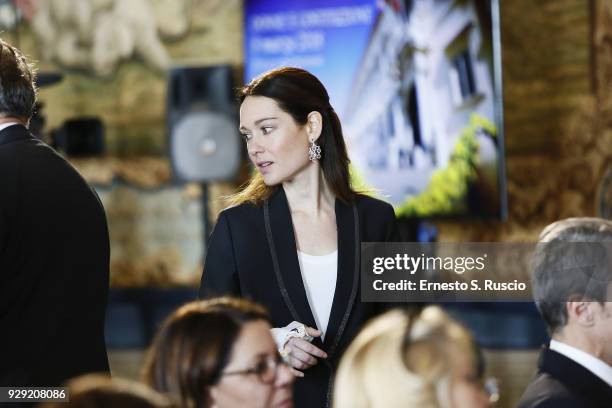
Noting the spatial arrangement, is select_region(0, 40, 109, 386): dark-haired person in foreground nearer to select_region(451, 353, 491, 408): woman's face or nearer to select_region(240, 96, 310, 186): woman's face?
select_region(240, 96, 310, 186): woman's face

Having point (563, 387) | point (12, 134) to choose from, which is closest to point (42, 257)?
point (12, 134)

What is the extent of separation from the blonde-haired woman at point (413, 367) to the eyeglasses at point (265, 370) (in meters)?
0.18

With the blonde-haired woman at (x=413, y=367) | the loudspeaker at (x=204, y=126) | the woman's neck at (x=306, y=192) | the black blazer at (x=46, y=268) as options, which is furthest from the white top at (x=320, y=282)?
the loudspeaker at (x=204, y=126)

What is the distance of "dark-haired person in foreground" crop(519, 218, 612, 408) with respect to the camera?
1627 millimetres

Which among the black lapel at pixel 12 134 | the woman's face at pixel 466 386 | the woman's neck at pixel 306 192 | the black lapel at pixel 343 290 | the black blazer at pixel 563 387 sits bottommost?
the black blazer at pixel 563 387

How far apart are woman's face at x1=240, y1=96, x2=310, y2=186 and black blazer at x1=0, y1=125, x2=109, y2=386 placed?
392 mm

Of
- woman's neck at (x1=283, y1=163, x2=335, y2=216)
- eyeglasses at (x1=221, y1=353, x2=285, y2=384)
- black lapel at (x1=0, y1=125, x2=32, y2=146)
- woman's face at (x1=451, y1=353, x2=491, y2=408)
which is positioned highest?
black lapel at (x1=0, y1=125, x2=32, y2=146)

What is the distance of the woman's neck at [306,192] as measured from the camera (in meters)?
2.13

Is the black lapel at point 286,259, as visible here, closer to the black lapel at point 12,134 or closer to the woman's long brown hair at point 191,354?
the black lapel at point 12,134

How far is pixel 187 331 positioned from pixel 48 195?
0.89 meters

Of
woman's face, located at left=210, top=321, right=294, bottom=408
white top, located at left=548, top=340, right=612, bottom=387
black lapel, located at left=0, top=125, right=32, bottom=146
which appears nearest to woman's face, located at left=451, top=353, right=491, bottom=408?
woman's face, located at left=210, top=321, right=294, bottom=408

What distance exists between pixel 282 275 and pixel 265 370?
760 millimetres

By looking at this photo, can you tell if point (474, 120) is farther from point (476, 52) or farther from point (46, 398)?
point (46, 398)

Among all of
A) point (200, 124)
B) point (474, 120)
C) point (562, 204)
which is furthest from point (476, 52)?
point (200, 124)
